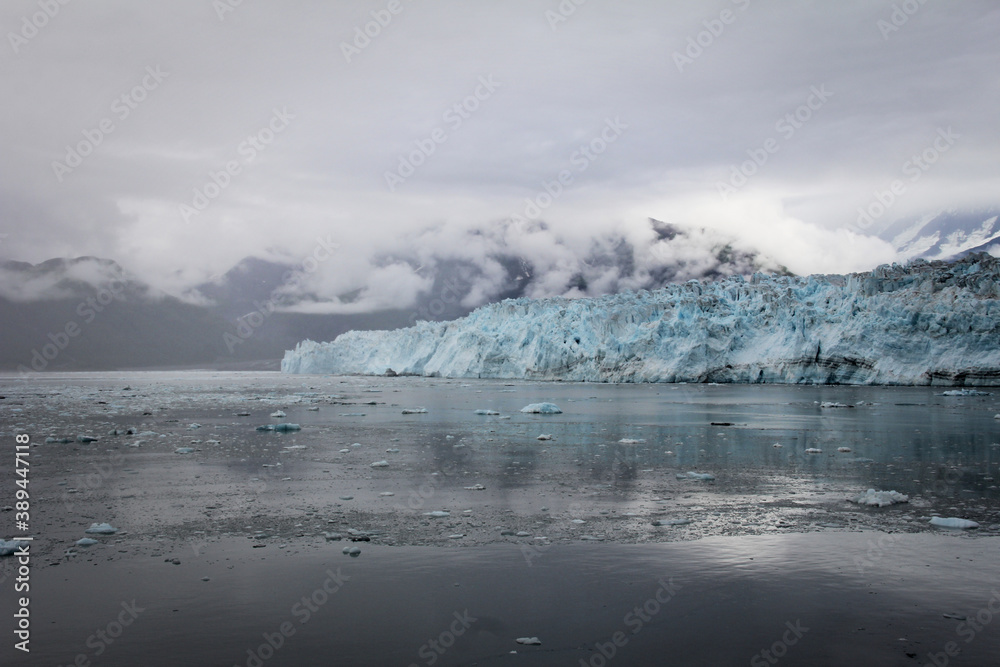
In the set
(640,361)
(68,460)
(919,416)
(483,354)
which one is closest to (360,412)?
(68,460)

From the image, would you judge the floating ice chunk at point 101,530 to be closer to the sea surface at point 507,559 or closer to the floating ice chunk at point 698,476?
the sea surface at point 507,559

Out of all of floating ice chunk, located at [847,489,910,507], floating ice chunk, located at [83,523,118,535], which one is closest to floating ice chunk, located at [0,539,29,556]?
floating ice chunk, located at [83,523,118,535]

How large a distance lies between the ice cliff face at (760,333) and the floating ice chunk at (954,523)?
30.9 m

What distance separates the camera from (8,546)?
505cm

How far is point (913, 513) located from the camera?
6.20 meters

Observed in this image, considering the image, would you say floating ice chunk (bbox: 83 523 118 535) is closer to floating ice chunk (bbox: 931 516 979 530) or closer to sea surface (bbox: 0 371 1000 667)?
sea surface (bbox: 0 371 1000 667)

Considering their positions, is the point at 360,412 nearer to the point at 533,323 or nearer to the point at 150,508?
the point at 150,508

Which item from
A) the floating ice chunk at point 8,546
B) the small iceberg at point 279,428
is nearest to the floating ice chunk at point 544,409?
the small iceberg at point 279,428

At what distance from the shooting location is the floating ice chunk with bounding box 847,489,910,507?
21.7 ft

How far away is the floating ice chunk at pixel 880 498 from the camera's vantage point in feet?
21.7

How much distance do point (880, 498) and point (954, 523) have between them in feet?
3.13

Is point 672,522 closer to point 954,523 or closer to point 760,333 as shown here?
point 954,523

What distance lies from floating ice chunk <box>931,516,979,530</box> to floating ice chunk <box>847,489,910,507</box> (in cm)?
74

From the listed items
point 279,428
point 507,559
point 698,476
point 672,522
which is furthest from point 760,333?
point 507,559
